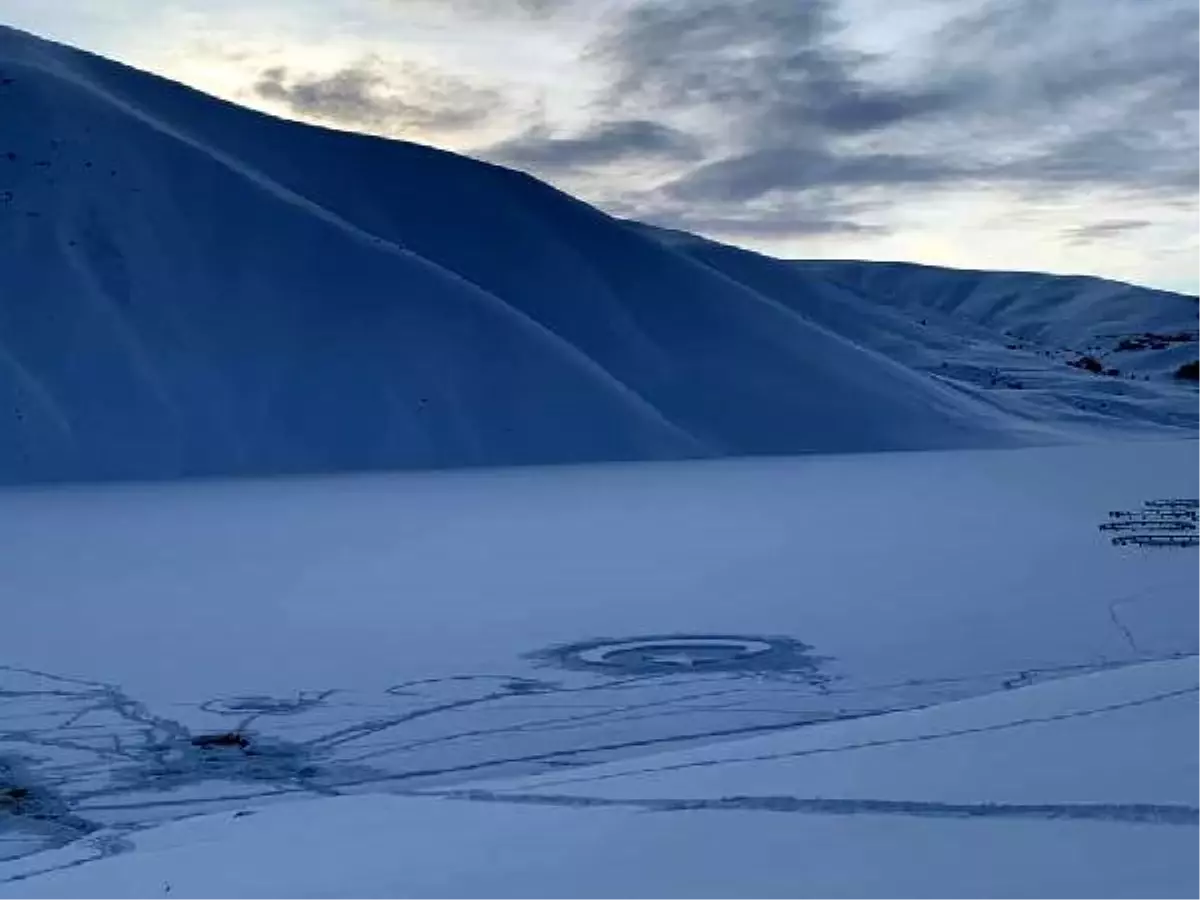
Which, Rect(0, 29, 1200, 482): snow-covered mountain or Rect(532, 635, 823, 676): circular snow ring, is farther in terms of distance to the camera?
Rect(0, 29, 1200, 482): snow-covered mountain

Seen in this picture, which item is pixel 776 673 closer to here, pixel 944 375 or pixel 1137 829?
pixel 1137 829

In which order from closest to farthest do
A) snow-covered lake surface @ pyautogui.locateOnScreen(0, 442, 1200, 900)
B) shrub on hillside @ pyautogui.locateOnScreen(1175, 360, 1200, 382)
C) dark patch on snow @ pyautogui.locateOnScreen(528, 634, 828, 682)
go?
snow-covered lake surface @ pyautogui.locateOnScreen(0, 442, 1200, 900) → dark patch on snow @ pyautogui.locateOnScreen(528, 634, 828, 682) → shrub on hillside @ pyautogui.locateOnScreen(1175, 360, 1200, 382)

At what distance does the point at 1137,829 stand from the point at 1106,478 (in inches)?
1050

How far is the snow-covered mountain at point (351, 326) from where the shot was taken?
122ft

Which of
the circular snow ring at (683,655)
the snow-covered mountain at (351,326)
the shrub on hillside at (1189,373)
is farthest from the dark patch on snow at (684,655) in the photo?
the shrub on hillside at (1189,373)

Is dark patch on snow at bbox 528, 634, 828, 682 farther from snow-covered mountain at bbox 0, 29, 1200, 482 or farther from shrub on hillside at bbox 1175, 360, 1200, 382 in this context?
shrub on hillside at bbox 1175, 360, 1200, 382

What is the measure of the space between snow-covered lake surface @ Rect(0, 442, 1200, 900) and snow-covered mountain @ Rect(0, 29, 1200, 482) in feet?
56.1

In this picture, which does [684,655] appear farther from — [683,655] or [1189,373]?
[1189,373]

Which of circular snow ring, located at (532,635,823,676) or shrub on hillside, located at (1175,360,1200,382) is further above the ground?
shrub on hillside, located at (1175,360,1200,382)

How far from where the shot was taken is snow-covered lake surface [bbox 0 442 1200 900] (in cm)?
505

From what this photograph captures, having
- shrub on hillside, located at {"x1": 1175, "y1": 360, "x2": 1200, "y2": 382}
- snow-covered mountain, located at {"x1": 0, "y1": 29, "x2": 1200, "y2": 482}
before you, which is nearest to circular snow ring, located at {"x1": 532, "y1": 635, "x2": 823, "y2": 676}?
snow-covered mountain, located at {"x1": 0, "y1": 29, "x2": 1200, "y2": 482}

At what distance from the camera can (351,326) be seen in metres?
42.8

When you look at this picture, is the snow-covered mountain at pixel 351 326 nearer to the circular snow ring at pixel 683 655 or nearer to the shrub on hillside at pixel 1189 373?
the shrub on hillside at pixel 1189 373

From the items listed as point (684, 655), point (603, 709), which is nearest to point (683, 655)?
point (684, 655)
